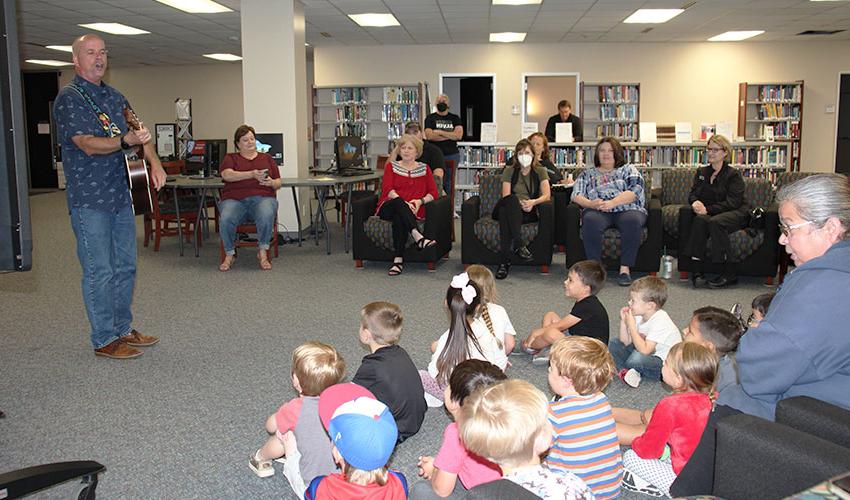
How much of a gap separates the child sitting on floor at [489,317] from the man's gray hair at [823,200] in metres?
1.44

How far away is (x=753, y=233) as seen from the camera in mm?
5727

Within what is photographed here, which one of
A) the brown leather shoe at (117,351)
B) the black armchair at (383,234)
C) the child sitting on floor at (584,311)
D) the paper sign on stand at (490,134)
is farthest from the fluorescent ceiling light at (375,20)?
the child sitting on floor at (584,311)

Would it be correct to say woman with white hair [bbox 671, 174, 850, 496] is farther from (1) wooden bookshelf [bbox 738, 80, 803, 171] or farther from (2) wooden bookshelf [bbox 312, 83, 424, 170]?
(1) wooden bookshelf [bbox 738, 80, 803, 171]

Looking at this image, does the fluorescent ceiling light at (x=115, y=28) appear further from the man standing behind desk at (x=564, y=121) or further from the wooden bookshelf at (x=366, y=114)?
the man standing behind desk at (x=564, y=121)

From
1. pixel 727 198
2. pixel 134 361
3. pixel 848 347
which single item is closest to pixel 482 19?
pixel 727 198

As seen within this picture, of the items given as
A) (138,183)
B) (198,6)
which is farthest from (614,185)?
(198,6)

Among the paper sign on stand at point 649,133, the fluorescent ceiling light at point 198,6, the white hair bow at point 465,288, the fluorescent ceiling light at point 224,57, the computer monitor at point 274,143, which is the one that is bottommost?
the white hair bow at point 465,288

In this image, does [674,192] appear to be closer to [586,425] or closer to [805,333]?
[586,425]

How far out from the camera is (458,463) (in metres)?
1.98

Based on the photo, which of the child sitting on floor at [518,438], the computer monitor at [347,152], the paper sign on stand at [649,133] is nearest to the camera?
the child sitting on floor at [518,438]

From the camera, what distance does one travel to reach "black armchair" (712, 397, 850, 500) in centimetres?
144

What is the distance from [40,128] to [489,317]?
1671cm

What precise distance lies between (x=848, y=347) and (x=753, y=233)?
4.31 meters

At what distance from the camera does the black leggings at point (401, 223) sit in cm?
628
